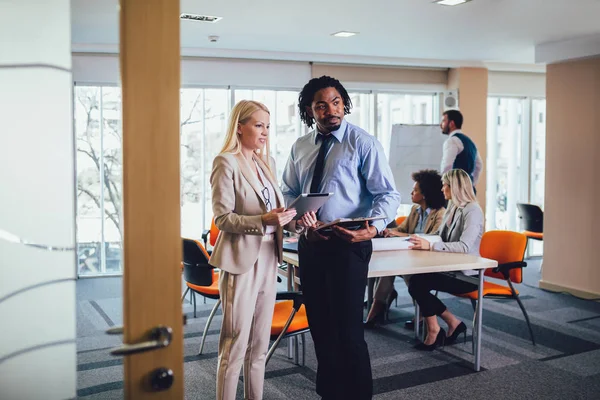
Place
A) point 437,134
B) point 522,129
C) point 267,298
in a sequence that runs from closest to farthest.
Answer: point 267,298 < point 437,134 < point 522,129

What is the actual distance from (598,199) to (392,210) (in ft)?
14.4

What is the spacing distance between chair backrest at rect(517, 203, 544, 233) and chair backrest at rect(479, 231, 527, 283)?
2.97m

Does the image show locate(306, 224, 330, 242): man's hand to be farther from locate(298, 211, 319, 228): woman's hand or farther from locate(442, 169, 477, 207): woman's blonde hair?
locate(442, 169, 477, 207): woman's blonde hair

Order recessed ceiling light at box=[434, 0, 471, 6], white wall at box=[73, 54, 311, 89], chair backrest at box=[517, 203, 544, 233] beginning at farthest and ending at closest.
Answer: chair backrest at box=[517, 203, 544, 233], white wall at box=[73, 54, 311, 89], recessed ceiling light at box=[434, 0, 471, 6]

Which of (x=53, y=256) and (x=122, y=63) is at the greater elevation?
(x=122, y=63)

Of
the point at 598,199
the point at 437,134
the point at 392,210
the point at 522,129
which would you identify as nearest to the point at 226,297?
the point at 392,210

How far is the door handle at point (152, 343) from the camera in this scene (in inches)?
48.2

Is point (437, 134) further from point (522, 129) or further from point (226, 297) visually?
point (226, 297)

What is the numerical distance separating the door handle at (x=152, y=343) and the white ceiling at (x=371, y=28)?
3.99 meters

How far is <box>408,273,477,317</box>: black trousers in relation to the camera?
4.28 metres

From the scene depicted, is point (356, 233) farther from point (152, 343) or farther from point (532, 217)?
point (532, 217)

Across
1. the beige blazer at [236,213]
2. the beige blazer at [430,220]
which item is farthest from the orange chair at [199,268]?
the beige blazer at [430,220]

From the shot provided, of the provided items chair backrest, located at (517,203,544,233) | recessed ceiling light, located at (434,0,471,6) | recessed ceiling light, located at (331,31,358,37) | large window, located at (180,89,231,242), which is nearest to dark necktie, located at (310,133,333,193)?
recessed ceiling light, located at (434,0,471,6)

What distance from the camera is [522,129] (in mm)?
8852
